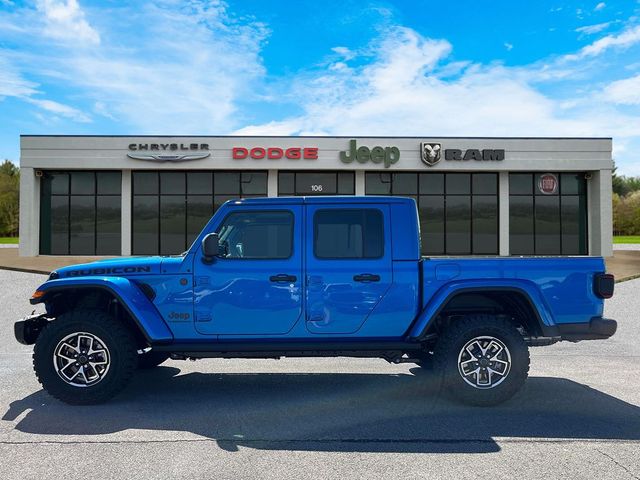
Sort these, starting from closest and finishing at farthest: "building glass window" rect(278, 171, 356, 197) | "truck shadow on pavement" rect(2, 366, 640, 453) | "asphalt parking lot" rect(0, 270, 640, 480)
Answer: "asphalt parking lot" rect(0, 270, 640, 480) < "truck shadow on pavement" rect(2, 366, 640, 453) < "building glass window" rect(278, 171, 356, 197)

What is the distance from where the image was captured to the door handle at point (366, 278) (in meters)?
5.40

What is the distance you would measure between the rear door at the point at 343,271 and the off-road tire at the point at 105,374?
6.09ft

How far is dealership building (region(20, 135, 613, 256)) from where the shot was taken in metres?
29.9

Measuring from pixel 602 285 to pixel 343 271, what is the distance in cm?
255

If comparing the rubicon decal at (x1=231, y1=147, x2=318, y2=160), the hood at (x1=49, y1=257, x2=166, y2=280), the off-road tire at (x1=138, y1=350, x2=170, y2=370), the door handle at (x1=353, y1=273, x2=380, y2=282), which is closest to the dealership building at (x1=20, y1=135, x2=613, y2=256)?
the rubicon decal at (x1=231, y1=147, x2=318, y2=160)

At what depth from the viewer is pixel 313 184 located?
31062mm

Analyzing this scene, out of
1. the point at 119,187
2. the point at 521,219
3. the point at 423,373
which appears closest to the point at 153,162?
the point at 119,187

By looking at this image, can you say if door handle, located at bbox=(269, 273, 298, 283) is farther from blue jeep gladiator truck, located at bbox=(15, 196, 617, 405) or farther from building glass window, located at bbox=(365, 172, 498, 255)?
building glass window, located at bbox=(365, 172, 498, 255)

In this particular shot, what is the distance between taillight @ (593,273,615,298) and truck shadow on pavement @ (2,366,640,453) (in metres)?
1.10

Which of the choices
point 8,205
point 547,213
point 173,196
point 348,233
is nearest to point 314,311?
point 348,233

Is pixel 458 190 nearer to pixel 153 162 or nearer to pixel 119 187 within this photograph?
pixel 153 162

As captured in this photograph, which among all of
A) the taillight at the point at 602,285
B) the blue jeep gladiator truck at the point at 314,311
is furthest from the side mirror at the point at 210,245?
the taillight at the point at 602,285

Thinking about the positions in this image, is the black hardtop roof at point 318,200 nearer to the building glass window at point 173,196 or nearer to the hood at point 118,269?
the hood at point 118,269

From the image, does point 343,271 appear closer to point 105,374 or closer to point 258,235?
point 258,235
